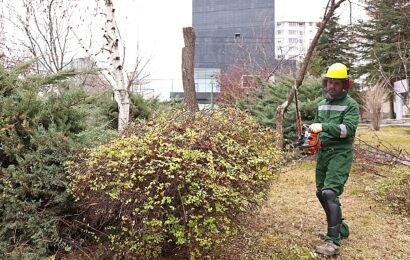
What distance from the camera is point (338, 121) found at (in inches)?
140

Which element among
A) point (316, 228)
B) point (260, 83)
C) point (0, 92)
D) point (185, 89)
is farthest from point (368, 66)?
point (0, 92)

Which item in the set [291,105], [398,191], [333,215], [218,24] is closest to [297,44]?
[291,105]

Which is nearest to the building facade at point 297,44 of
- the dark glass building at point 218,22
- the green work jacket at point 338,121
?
the green work jacket at point 338,121

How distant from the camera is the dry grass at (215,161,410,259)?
3.40 meters

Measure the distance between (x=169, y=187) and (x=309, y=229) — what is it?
2217 mm

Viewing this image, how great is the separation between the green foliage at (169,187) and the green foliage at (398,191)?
2.82 m

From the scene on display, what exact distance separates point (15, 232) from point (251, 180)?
6.31ft

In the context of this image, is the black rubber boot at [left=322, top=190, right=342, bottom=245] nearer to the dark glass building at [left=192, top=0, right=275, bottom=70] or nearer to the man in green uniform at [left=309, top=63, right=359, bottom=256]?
the man in green uniform at [left=309, top=63, right=359, bottom=256]

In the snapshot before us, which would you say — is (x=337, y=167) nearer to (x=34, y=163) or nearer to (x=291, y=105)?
(x=34, y=163)

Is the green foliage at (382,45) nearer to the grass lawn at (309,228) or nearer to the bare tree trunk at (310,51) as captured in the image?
the bare tree trunk at (310,51)

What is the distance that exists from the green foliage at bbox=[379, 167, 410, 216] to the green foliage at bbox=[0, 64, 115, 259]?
12.9ft

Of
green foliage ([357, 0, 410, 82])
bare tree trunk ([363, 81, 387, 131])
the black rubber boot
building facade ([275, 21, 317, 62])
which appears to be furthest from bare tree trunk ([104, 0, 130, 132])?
green foliage ([357, 0, 410, 82])

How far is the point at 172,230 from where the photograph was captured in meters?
2.56

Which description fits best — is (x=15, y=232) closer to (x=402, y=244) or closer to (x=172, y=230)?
(x=172, y=230)
